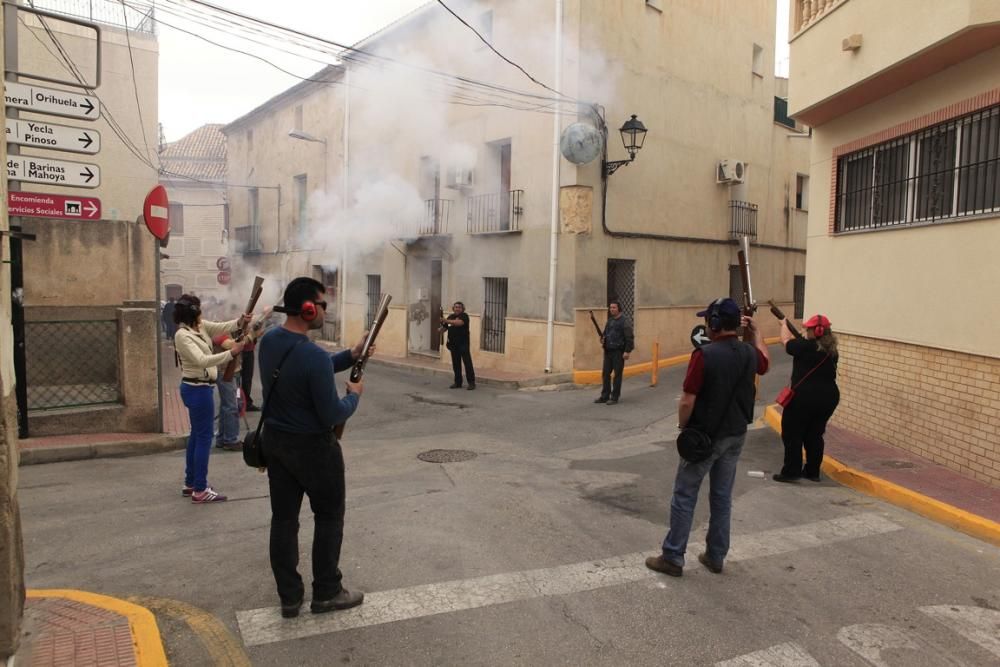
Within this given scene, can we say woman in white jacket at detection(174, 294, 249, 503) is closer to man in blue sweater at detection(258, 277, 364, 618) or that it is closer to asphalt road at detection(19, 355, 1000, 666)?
asphalt road at detection(19, 355, 1000, 666)

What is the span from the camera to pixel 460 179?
48.4 feet

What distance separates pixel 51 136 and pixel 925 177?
8229mm

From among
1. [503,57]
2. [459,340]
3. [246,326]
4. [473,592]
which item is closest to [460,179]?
[503,57]

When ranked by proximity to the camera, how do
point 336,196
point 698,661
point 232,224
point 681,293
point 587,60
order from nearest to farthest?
point 698,661 → point 587,60 → point 681,293 → point 336,196 → point 232,224

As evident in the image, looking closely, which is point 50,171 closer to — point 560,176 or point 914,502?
point 914,502

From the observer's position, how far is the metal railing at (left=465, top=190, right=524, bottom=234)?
13.7m

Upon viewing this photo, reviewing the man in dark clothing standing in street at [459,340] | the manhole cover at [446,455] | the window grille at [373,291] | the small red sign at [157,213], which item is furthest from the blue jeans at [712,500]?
the window grille at [373,291]

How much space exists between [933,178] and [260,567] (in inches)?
275

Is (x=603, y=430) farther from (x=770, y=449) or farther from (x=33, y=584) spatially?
(x=33, y=584)

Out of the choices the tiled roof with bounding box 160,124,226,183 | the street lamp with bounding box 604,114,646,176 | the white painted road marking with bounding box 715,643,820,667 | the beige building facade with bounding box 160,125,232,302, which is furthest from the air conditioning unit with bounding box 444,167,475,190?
the tiled roof with bounding box 160,124,226,183

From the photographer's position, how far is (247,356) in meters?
8.99

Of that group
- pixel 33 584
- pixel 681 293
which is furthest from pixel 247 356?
pixel 681 293

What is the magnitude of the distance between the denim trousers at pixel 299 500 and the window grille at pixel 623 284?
11.0m

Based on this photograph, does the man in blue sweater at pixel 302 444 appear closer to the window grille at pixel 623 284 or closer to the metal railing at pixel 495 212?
the metal railing at pixel 495 212
